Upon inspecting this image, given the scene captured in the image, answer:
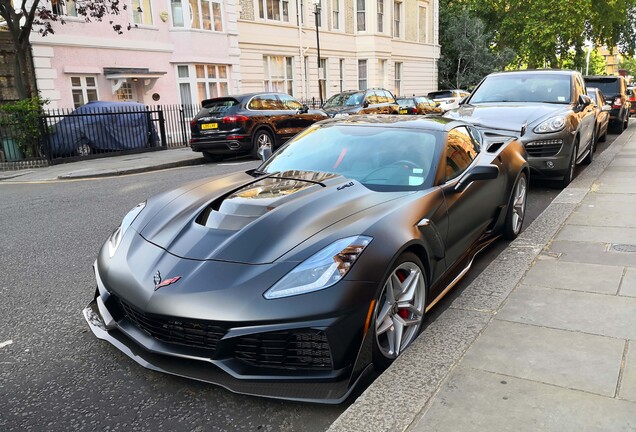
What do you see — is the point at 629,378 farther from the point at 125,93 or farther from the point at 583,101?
the point at 125,93

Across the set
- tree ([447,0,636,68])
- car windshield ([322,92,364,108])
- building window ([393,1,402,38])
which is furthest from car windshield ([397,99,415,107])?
building window ([393,1,402,38])

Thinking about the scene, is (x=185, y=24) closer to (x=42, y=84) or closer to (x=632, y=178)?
(x=42, y=84)

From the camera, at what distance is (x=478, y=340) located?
3080 mm

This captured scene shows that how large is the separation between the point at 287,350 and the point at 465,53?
4457 cm

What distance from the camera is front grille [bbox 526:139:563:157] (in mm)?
7383

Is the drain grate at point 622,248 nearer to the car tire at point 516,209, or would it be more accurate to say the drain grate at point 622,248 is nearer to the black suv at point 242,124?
the car tire at point 516,209

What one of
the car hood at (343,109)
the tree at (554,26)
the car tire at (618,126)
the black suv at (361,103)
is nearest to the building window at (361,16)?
the tree at (554,26)

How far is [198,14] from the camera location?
2234 centimetres

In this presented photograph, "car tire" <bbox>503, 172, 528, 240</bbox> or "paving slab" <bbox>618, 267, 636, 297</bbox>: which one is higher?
"car tire" <bbox>503, 172, 528, 240</bbox>

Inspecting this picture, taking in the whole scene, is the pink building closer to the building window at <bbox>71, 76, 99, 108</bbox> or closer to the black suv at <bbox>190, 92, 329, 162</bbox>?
the building window at <bbox>71, 76, 99, 108</bbox>

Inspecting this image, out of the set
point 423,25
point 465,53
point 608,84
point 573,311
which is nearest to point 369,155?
point 573,311

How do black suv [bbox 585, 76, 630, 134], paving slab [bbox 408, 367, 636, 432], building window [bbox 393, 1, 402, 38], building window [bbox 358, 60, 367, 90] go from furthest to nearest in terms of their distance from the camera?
building window [bbox 393, 1, 402, 38], building window [bbox 358, 60, 367, 90], black suv [bbox 585, 76, 630, 134], paving slab [bbox 408, 367, 636, 432]

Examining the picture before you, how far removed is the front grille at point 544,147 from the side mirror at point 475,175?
151 inches

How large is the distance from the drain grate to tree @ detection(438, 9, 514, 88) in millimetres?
38526
